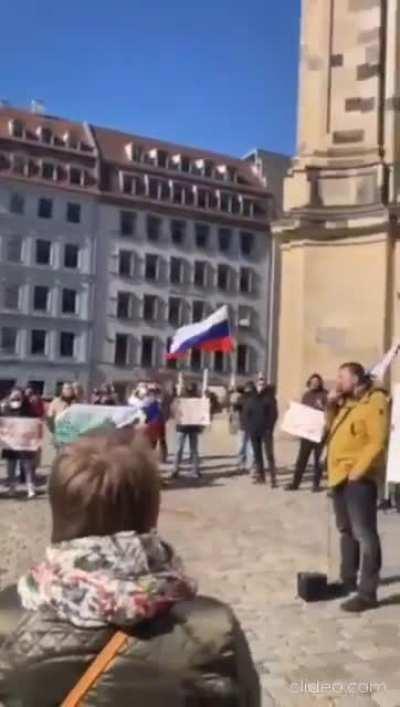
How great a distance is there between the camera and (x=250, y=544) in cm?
959

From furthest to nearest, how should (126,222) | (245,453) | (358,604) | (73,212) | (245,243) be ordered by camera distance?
(245,243), (126,222), (73,212), (245,453), (358,604)

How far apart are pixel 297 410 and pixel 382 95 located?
516 cm

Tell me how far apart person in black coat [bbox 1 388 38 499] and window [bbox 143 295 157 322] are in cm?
5394

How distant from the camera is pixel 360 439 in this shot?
6.87m

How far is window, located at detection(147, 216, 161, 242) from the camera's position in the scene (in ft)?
224

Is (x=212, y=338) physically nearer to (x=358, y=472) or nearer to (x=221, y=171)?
(x=358, y=472)

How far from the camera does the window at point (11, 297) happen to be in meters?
63.6

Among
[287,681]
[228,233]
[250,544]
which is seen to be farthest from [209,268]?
[287,681]

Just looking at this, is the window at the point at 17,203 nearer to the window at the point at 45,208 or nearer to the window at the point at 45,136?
the window at the point at 45,208

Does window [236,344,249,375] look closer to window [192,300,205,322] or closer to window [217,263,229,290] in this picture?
window [192,300,205,322]

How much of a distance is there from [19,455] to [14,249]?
171 ft

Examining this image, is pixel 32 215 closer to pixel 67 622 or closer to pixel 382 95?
pixel 382 95

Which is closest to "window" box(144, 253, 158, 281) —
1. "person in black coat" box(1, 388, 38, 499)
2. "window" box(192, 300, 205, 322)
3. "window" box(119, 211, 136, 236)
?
"window" box(119, 211, 136, 236)

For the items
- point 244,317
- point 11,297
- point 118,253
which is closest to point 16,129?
point 118,253
